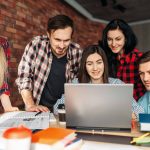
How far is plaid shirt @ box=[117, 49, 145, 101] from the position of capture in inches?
92.2

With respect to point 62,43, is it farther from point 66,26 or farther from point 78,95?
point 78,95

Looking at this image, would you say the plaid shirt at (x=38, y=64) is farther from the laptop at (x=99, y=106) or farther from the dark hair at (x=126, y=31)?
the laptop at (x=99, y=106)

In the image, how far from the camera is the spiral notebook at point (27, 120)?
134cm

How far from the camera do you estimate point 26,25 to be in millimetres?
4492

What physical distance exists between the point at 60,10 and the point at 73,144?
5200mm

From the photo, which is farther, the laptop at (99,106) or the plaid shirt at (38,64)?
the plaid shirt at (38,64)

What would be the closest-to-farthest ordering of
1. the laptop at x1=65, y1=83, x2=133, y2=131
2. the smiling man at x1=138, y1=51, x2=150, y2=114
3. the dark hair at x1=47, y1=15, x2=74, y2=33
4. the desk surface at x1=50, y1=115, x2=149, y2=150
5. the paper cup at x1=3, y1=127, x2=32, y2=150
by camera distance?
the paper cup at x1=3, y1=127, x2=32, y2=150 < the desk surface at x1=50, y1=115, x2=149, y2=150 < the laptop at x1=65, y1=83, x2=133, y2=131 < the smiling man at x1=138, y1=51, x2=150, y2=114 < the dark hair at x1=47, y1=15, x2=74, y2=33

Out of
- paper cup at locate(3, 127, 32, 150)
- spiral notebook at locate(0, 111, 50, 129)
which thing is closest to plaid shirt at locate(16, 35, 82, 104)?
spiral notebook at locate(0, 111, 50, 129)

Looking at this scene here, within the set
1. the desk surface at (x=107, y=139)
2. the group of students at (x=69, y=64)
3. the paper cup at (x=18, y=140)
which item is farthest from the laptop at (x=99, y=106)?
the group of students at (x=69, y=64)

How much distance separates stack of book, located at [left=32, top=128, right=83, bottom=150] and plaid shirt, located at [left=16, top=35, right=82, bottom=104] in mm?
1157

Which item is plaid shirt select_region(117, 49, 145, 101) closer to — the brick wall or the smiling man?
the smiling man

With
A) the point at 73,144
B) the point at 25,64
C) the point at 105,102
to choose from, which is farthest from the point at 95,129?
the point at 25,64

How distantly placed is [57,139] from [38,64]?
53.4 inches

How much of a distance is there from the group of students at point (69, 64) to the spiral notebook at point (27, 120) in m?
0.32
